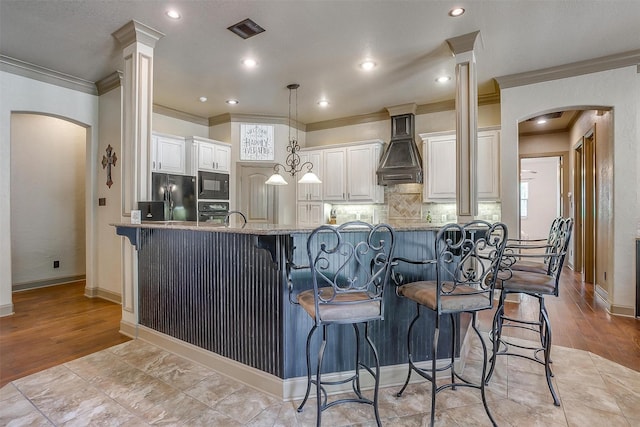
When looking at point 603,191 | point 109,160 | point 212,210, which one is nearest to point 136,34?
point 109,160

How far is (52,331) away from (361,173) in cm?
458

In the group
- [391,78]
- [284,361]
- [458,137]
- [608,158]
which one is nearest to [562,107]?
[608,158]

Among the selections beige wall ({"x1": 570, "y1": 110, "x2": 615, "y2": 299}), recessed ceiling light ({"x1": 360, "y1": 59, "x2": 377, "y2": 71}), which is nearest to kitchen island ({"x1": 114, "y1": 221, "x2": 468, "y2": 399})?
recessed ceiling light ({"x1": 360, "y1": 59, "x2": 377, "y2": 71})

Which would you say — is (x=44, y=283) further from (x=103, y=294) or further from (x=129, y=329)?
(x=129, y=329)

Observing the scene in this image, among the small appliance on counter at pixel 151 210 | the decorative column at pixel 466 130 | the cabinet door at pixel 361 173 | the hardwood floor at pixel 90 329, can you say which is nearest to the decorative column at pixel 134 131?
the small appliance on counter at pixel 151 210

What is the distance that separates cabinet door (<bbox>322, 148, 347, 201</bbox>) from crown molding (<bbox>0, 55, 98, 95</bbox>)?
3645 mm

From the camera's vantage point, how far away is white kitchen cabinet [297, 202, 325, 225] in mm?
6137

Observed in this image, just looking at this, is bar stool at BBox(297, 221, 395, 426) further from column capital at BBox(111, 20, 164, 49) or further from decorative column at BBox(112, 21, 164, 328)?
column capital at BBox(111, 20, 164, 49)

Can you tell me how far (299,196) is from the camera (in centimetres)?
629

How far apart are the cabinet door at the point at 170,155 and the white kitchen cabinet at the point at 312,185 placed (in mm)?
2142

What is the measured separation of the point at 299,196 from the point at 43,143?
13.8 feet

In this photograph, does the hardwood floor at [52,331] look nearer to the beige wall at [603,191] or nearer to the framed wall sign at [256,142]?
the framed wall sign at [256,142]

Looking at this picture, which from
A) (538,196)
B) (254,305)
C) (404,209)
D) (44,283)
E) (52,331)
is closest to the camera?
(254,305)

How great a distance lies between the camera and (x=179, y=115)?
19.0 feet
